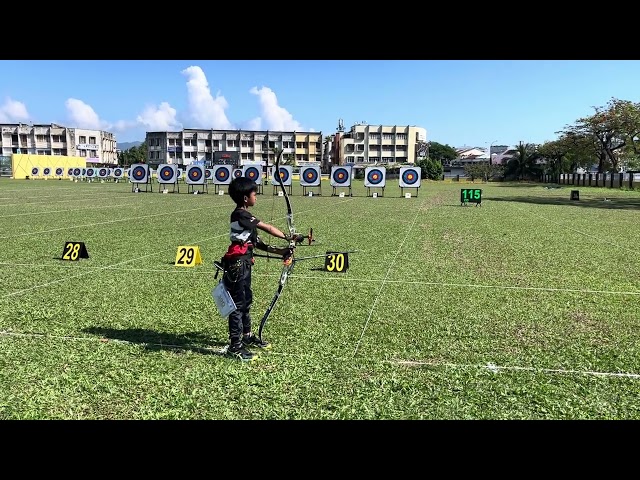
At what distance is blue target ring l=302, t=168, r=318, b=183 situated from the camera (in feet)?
111

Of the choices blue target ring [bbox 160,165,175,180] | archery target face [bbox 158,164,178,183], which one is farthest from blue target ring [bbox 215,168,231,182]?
blue target ring [bbox 160,165,175,180]

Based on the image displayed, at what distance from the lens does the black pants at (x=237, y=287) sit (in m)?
4.29

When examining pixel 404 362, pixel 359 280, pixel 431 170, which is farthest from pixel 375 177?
pixel 431 170

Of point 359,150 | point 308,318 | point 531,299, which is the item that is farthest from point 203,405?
point 359,150

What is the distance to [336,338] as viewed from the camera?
16.1 ft

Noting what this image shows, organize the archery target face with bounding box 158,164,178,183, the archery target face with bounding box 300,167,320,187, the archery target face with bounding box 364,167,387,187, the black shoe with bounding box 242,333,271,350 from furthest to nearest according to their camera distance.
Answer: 1. the archery target face with bounding box 158,164,178,183
2. the archery target face with bounding box 364,167,387,187
3. the archery target face with bounding box 300,167,320,187
4. the black shoe with bounding box 242,333,271,350

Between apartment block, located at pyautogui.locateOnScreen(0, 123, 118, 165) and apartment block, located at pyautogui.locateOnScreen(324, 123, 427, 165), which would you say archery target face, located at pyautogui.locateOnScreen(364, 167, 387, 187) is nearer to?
apartment block, located at pyautogui.locateOnScreen(324, 123, 427, 165)

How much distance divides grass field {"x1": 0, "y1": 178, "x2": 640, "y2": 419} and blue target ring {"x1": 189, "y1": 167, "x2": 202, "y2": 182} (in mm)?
23865

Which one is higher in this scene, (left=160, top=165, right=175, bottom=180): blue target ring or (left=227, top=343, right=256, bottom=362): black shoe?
(left=160, top=165, right=175, bottom=180): blue target ring

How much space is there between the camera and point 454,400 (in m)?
3.57

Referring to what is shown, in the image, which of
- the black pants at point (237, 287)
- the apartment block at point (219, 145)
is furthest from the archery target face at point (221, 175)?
the apartment block at point (219, 145)
